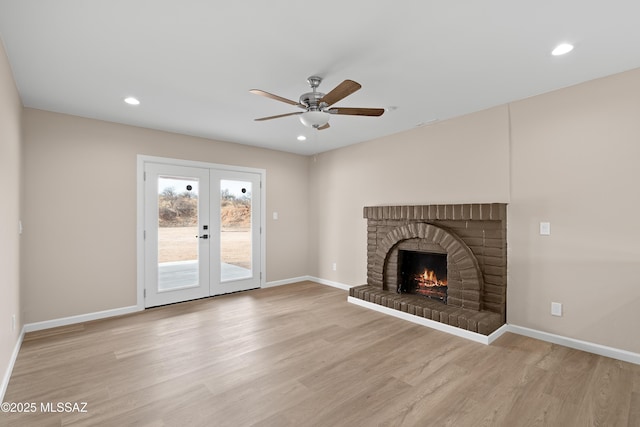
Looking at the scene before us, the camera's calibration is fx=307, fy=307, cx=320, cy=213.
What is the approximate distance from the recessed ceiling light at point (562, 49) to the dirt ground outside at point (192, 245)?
177 inches

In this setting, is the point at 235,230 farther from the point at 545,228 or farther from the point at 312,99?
the point at 545,228

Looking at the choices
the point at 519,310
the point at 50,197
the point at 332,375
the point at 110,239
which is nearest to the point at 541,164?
the point at 519,310

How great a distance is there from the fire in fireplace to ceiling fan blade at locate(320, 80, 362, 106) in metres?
2.65

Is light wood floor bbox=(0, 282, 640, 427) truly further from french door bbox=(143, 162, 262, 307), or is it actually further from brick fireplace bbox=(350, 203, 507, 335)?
french door bbox=(143, 162, 262, 307)

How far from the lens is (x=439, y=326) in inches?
→ 136

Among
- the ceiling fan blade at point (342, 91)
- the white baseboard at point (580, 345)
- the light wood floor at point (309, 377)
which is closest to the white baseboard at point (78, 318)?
the light wood floor at point (309, 377)

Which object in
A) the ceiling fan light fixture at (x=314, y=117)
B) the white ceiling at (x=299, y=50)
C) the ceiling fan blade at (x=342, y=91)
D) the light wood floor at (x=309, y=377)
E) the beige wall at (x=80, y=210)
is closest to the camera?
the white ceiling at (x=299, y=50)

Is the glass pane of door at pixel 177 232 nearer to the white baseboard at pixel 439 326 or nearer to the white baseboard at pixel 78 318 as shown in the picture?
the white baseboard at pixel 78 318

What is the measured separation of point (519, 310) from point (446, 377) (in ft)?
4.80

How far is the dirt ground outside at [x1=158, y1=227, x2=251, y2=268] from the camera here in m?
4.40

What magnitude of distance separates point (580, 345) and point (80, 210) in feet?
18.4

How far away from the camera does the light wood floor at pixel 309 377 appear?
6.52 feet

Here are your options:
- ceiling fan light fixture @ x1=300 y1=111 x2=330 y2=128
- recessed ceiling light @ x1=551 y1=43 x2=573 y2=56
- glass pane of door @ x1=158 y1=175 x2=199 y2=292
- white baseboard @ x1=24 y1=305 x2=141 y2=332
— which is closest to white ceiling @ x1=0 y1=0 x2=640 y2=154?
recessed ceiling light @ x1=551 y1=43 x2=573 y2=56

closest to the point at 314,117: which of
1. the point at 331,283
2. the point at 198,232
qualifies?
the point at 198,232
